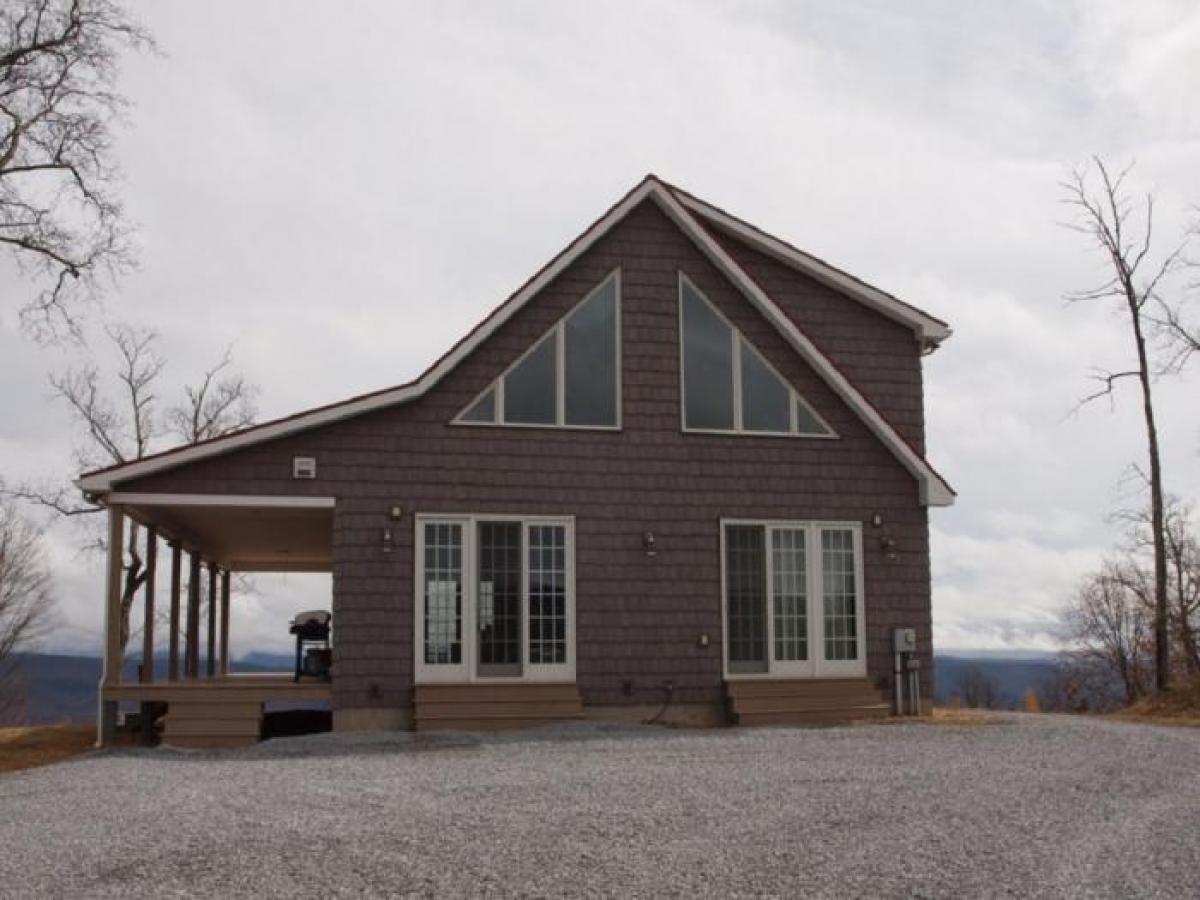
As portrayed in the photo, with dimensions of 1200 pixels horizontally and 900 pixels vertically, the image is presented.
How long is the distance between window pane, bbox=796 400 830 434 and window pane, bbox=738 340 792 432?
0.12 m

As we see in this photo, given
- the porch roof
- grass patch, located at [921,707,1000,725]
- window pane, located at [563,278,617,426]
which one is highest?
window pane, located at [563,278,617,426]

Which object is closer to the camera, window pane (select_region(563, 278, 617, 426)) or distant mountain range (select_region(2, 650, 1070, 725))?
window pane (select_region(563, 278, 617, 426))

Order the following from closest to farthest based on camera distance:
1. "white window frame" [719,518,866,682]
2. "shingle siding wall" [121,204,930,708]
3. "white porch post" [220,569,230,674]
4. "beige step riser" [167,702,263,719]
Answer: "beige step riser" [167,702,263,719] < "shingle siding wall" [121,204,930,708] < "white window frame" [719,518,866,682] < "white porch post" [220,569,230,674]

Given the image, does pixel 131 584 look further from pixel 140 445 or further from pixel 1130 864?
pixel 1130 864

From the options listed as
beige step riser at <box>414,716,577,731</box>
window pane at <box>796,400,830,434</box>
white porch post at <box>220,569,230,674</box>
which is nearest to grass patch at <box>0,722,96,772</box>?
beige step riser at <box>414,716,577,731</box>

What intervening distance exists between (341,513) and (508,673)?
2710 mm

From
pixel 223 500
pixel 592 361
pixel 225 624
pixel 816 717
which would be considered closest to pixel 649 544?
pixel 592 361

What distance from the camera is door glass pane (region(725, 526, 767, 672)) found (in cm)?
1722

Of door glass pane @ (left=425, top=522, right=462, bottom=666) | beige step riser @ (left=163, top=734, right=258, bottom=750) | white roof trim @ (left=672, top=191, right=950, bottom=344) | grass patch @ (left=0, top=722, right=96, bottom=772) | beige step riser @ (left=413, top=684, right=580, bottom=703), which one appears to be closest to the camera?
grass patch @ (left=0, top=722, right=96, bottom=772)

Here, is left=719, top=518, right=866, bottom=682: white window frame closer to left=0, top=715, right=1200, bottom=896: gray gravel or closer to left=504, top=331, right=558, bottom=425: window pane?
left=504, top=331, right=558, bottom=425: window pane

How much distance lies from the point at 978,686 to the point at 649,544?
145ft

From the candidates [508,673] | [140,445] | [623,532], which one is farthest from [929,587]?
[140,445]

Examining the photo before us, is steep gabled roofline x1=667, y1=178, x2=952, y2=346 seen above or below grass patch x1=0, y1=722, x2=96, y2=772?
above

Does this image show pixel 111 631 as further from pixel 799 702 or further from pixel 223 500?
pixel 799 702
